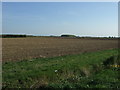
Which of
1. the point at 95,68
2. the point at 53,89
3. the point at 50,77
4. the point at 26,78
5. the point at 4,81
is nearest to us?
the point at 53,89

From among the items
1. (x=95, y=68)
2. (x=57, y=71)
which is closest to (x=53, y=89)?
(x=57, y=71)

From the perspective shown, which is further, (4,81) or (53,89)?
(4,81)

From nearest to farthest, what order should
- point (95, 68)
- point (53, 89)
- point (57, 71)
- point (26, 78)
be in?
point (53, 89) < point (26, 78) < point (57, 71) < point (95, 68)

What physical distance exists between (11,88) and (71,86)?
8.02 ft

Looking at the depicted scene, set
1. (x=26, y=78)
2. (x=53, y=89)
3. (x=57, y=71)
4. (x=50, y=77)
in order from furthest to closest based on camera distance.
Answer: (x=57, y=71)
(x=50, y=77)
(x=26, y=78)
(x=53, y=89)

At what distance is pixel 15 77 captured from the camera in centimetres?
941

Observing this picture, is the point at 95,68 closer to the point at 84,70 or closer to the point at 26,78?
the point at 84,70

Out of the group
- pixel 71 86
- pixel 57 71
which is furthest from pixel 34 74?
pixel 71 86

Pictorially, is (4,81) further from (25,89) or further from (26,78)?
(25,89)

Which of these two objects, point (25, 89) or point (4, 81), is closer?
point (25, 89)

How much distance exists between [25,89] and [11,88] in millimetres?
621

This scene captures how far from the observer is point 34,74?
1001 cm

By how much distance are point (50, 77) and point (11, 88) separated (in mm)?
2735

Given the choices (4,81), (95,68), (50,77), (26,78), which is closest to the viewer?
Result: (4,81)
